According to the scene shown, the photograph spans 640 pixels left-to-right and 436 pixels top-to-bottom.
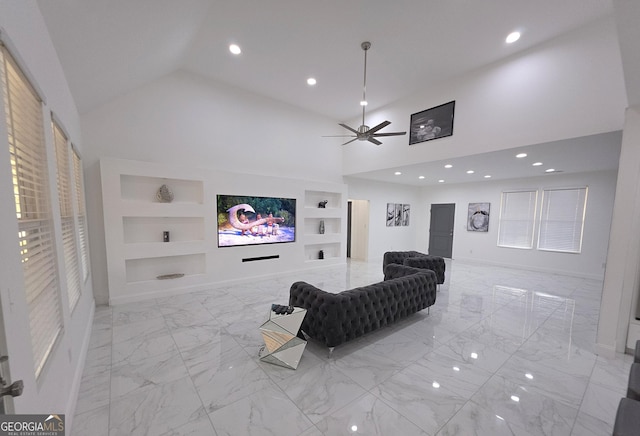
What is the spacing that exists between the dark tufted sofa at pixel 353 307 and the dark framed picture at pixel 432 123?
10.5ft

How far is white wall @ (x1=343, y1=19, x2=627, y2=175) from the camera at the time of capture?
3233mm

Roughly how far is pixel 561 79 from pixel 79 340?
7.10 m

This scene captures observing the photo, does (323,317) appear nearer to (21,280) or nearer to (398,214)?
(21,280)

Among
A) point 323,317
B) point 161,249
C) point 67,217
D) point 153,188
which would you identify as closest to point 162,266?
point 161,249

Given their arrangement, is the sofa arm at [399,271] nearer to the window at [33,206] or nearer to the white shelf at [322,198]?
the white shelf at [322,198]

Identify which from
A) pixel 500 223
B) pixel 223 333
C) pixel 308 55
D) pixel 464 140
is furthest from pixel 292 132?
pixel 500 223

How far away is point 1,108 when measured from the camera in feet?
3.62

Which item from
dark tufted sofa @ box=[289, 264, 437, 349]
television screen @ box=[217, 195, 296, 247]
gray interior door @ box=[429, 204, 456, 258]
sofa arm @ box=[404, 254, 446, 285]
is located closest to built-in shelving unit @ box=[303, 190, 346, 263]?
television screen @ box=[217, 195, 296, 247]

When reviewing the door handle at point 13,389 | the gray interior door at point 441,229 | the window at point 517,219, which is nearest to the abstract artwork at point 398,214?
the gray interior door at point 441,229

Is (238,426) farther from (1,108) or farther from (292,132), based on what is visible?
(292,132)

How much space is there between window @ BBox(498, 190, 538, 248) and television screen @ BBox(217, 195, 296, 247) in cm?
663

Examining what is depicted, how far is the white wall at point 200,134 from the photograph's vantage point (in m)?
4.12

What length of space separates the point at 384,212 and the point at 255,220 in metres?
4.91

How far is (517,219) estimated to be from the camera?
7.30 meters
